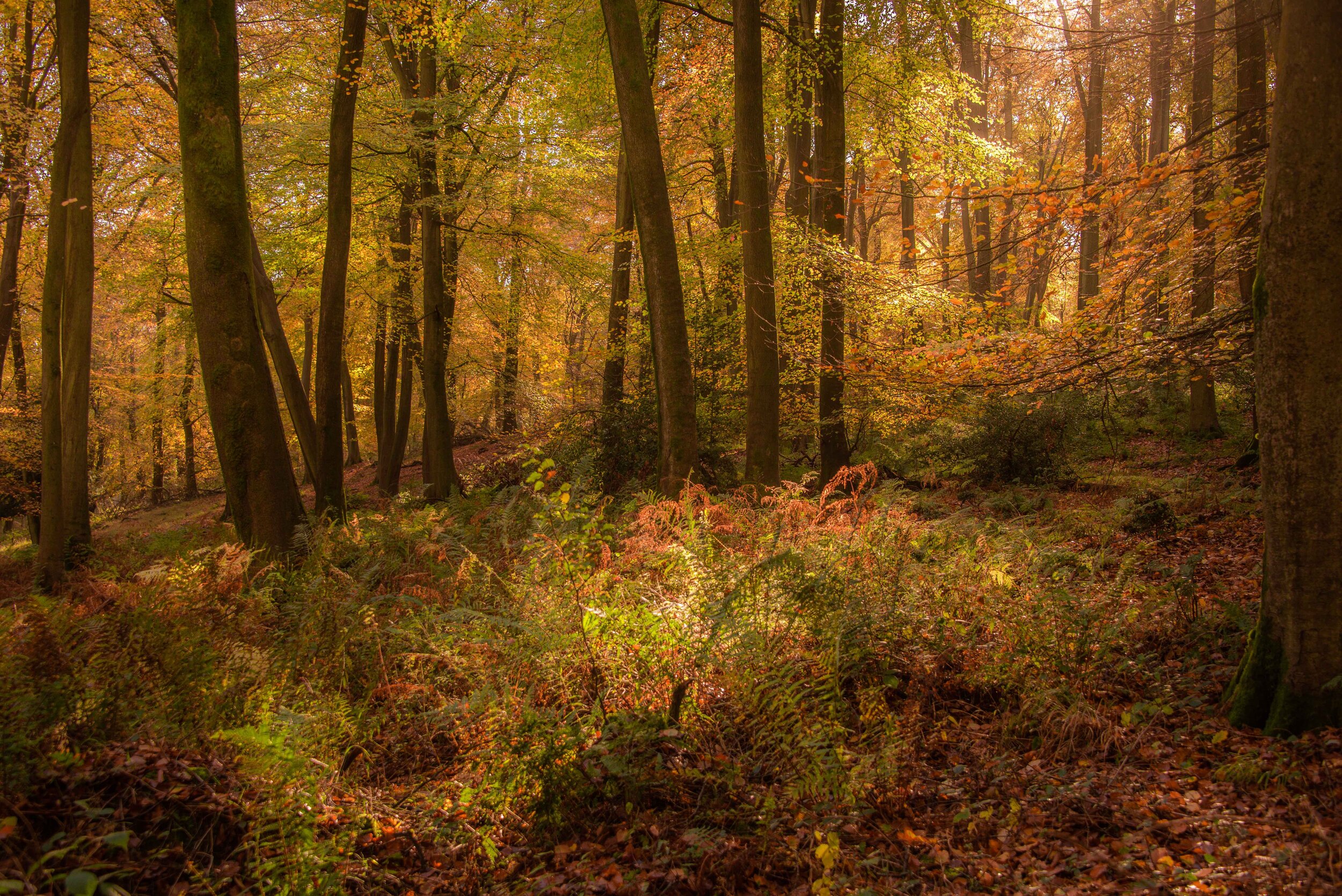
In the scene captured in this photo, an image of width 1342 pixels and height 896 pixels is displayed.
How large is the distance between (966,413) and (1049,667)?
7.79m

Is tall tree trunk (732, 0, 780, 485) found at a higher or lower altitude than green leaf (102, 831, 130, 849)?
higher

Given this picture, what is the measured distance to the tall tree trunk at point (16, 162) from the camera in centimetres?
1223

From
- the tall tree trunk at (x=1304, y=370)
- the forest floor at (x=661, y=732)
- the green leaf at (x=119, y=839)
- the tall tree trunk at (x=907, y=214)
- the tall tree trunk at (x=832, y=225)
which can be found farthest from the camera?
the tall tree trunk at (x=832, y=225)

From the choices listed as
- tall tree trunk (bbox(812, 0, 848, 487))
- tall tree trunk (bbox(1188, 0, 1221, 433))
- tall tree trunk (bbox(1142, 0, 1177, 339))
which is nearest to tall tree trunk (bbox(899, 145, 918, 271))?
tall tree trunk (bbox(812, 0, 848, 487))

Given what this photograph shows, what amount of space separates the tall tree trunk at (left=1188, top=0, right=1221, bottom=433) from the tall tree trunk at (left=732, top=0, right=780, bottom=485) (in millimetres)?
4133

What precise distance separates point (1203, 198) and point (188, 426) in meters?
27.5

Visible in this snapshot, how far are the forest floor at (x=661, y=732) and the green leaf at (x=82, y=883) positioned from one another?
0.02m

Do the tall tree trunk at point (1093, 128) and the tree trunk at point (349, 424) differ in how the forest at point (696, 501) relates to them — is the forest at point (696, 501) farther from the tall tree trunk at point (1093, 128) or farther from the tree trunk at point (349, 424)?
the tree trunk at point (349, 424)

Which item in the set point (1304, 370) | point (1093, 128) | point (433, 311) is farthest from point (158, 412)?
point (1093, 128)

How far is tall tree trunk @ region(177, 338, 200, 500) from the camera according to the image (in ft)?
71.8

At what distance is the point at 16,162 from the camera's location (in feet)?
42.1

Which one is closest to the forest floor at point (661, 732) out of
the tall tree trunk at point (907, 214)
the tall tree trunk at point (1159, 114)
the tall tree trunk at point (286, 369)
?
the tall tree trunk at point (1159, 114)

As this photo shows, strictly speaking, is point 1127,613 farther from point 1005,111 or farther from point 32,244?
point 1005,111

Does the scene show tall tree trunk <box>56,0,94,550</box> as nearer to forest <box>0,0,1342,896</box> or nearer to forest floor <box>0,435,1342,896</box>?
forest <box>0,0,1342,896</box>
